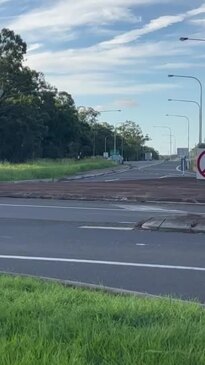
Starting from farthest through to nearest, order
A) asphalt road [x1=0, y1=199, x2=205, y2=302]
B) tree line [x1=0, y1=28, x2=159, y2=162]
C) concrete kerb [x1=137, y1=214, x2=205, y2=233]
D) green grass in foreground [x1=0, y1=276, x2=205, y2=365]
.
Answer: tree line [x1=0, y1=28, x2=159, y2=162] → concrete kerb [x1=137, y1=214, x2=205, y2=233] → asphalt road [x1=0, y1=199, x2=205, y2=302] → green grass in foreground [x1=0, y1=276, x2=205, y2=365]

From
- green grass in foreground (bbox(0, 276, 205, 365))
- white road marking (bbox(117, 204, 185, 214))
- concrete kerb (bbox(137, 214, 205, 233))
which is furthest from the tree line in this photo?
green grass in foreground (bbox(0, 276, 205, 365))

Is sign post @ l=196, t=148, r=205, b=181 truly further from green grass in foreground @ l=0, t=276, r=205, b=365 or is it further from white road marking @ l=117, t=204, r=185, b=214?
white road marking @ l=117, t=204, r=185, b=214

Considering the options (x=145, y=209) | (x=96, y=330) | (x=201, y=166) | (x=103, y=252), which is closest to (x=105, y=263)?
(x=103, y=252)

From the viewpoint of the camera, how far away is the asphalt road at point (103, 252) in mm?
9492

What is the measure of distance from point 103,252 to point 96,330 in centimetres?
676

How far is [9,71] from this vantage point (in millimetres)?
78688

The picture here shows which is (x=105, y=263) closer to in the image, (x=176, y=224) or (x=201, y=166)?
(x=201, y=166)

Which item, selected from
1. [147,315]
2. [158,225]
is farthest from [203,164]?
[147,315]

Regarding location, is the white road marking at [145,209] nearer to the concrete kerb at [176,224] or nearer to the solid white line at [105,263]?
the concrete kerb at [176,224]

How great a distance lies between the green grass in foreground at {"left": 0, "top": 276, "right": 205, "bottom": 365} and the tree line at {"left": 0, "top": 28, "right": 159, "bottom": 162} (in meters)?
54.6

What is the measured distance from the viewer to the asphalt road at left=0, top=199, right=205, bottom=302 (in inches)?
374

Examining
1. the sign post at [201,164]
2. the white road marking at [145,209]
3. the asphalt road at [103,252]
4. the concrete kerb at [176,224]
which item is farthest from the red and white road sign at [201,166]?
the white road marking at [145,209]

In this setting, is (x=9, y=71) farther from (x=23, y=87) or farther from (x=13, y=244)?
(x=13, y=244)

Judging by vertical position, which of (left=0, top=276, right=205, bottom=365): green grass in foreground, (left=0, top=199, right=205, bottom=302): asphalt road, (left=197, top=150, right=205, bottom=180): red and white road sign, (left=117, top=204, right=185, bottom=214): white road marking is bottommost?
(left=117, top=204, right=185, bottom=214): white road marking
